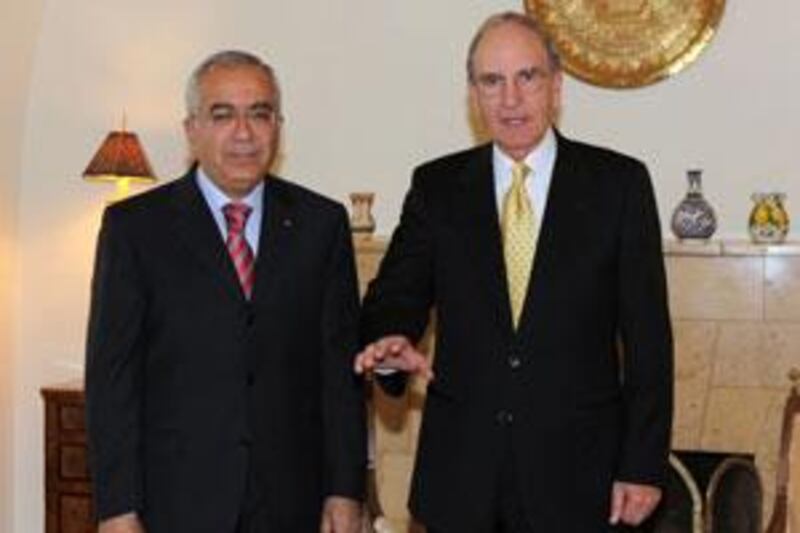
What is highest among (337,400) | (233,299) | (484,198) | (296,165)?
(296,165)

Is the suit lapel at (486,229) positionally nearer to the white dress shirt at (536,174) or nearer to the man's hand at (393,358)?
the white dress shirt at (536,174)

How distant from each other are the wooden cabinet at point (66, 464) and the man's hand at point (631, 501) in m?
2.37

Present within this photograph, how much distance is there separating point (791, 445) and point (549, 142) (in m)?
1.04

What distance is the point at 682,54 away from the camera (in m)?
3.88

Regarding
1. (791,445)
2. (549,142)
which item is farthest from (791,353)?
(549,142)

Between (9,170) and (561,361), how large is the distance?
9.44 ft

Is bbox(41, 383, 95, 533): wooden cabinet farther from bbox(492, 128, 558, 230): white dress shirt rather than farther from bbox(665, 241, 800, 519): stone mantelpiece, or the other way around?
bbox(492, 128, 558, 230): white dress shirt

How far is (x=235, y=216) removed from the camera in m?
2.41

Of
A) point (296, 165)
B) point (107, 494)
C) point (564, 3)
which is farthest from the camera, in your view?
point (296, 165)

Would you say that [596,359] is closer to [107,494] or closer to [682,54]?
[107,494]

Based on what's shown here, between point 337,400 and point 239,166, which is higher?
point 239,166

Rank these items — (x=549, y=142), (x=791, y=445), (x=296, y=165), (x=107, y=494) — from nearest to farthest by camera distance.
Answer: (x=107, y=494) → (x=549, y=142) → (x=791, y=445) → (x=296, y=165)

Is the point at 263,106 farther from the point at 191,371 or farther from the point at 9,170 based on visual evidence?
the point at 9,170

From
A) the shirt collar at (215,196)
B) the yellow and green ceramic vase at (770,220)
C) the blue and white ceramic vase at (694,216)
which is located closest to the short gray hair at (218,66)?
the shirt collar at (215,196)
